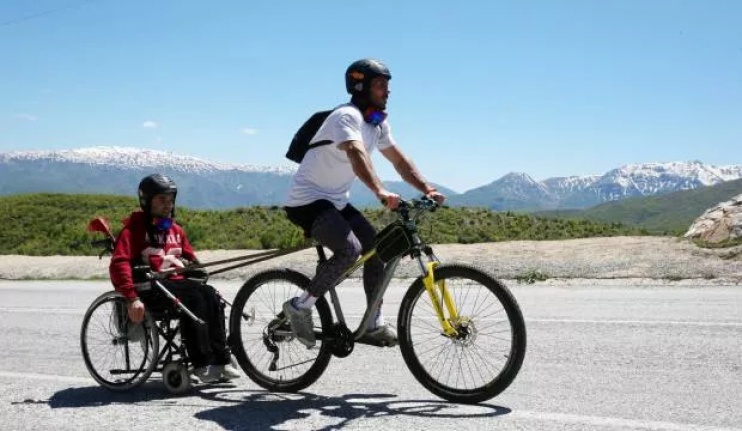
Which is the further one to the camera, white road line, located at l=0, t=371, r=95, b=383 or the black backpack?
white road line, located at l=0, t=371, r=95, b=383

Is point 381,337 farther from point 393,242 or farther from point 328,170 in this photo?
point 328,170

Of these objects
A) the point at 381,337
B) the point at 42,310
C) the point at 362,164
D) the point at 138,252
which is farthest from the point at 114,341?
the point at 42,310

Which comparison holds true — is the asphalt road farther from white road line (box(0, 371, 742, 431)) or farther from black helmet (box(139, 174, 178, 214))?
black helmet (box(139, 174, 178, 214))

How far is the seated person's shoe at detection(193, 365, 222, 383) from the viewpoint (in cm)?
556

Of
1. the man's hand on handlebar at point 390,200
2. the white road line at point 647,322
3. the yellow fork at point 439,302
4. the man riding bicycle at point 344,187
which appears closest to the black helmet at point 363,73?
the man riding bicycle at point 344,187

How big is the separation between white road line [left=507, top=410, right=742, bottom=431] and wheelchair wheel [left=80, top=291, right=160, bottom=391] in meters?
2.87

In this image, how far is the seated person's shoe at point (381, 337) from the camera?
5367 millimetres

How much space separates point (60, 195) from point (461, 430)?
79.6 m

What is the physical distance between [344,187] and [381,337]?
1.15m

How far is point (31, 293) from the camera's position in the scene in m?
14.3

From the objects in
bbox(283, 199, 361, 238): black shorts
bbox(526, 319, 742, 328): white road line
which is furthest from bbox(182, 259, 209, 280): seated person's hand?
bbox(526, 319, 742, 328): white road line

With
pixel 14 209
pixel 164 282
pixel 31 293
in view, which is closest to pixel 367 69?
pixel 164 282

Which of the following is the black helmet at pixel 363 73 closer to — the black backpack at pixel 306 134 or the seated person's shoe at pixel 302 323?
the black backpack at pixel 306 134

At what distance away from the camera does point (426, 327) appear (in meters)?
5.21
